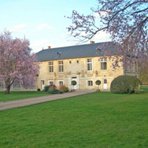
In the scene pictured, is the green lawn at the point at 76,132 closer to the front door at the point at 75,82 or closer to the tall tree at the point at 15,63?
the tall tree at the point at 15,63

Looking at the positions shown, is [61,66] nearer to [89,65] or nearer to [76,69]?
[76,69]

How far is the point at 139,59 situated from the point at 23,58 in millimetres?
38406

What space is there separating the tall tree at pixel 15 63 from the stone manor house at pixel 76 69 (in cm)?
1153

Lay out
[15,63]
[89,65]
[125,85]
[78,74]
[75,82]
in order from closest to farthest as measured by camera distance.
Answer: [125,85], [15,63], [89,65], [75,82], [78,74]

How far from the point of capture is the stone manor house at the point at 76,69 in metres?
58.4

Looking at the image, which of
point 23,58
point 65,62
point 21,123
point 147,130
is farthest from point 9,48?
point 147,130

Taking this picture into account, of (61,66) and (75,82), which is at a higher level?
(61,66)

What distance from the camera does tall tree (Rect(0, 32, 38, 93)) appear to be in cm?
4972

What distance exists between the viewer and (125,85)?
4216 cm

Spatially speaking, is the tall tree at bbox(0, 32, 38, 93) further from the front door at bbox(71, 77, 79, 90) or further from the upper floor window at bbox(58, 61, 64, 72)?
the upper floor window at bbox(58, 61, 64, 72)

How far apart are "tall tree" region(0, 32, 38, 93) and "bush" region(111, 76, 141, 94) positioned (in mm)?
13836

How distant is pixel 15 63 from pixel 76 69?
14.5m

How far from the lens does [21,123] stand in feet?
44.2

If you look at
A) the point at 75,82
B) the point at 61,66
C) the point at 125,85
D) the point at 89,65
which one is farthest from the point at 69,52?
the point at 125,85
